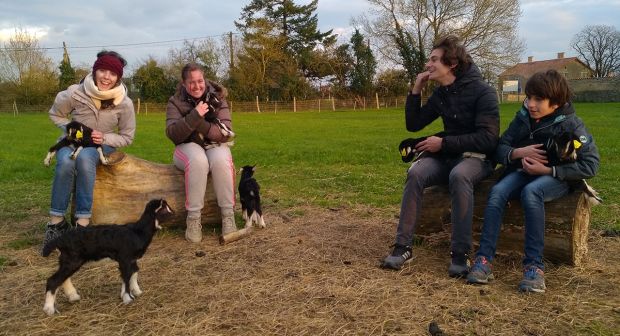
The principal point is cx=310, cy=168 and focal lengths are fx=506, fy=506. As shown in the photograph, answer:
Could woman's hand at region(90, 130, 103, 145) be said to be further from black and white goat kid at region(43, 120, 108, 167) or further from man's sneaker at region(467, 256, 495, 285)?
man's sneaker at region(467, 256, 495, 285)

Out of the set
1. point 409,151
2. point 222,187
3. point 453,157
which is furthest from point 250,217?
point 453,157

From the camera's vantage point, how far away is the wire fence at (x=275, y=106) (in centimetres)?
4875

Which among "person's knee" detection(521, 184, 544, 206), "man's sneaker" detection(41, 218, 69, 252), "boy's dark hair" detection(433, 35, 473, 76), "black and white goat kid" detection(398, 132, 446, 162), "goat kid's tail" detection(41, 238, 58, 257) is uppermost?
"boy's dark hair" detection(433, 35, 473, 76)

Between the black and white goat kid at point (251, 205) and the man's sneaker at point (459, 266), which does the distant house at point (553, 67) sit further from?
the man's sneaker at point (459, 266)

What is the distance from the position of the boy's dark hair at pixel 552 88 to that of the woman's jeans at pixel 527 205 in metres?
0.70

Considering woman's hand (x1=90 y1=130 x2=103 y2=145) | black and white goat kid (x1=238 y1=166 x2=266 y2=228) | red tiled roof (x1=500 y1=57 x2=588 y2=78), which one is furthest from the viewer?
red tiled roof (x1=500 y1=57 x2=588 y2=78)

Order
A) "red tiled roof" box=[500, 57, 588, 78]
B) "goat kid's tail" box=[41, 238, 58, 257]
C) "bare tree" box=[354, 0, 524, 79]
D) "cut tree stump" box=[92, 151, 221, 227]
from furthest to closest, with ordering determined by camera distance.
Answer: "red tiled roof" box=[500, 57, 588, 78] → "bare tree" box=[354, 0, 524, 79] → "cut tree stump" box=[92, 151, 221, 227] → "goat kid's tail" box=[41, 238, 58, 257]

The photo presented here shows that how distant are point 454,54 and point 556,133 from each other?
1178mm

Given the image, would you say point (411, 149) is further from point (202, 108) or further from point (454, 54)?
point (202, 108)

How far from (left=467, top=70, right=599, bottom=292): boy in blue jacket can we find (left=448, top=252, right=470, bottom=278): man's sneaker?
0.37 feet

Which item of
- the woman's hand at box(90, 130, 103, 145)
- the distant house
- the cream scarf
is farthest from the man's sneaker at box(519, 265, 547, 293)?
the distant house

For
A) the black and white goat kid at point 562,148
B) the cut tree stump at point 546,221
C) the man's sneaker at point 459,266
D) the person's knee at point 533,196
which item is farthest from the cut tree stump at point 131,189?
Answer: the black and white goat kid at point 562,148

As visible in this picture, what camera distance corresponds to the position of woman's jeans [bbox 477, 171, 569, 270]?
14.2 ft

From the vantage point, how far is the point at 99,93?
5.62 meters
